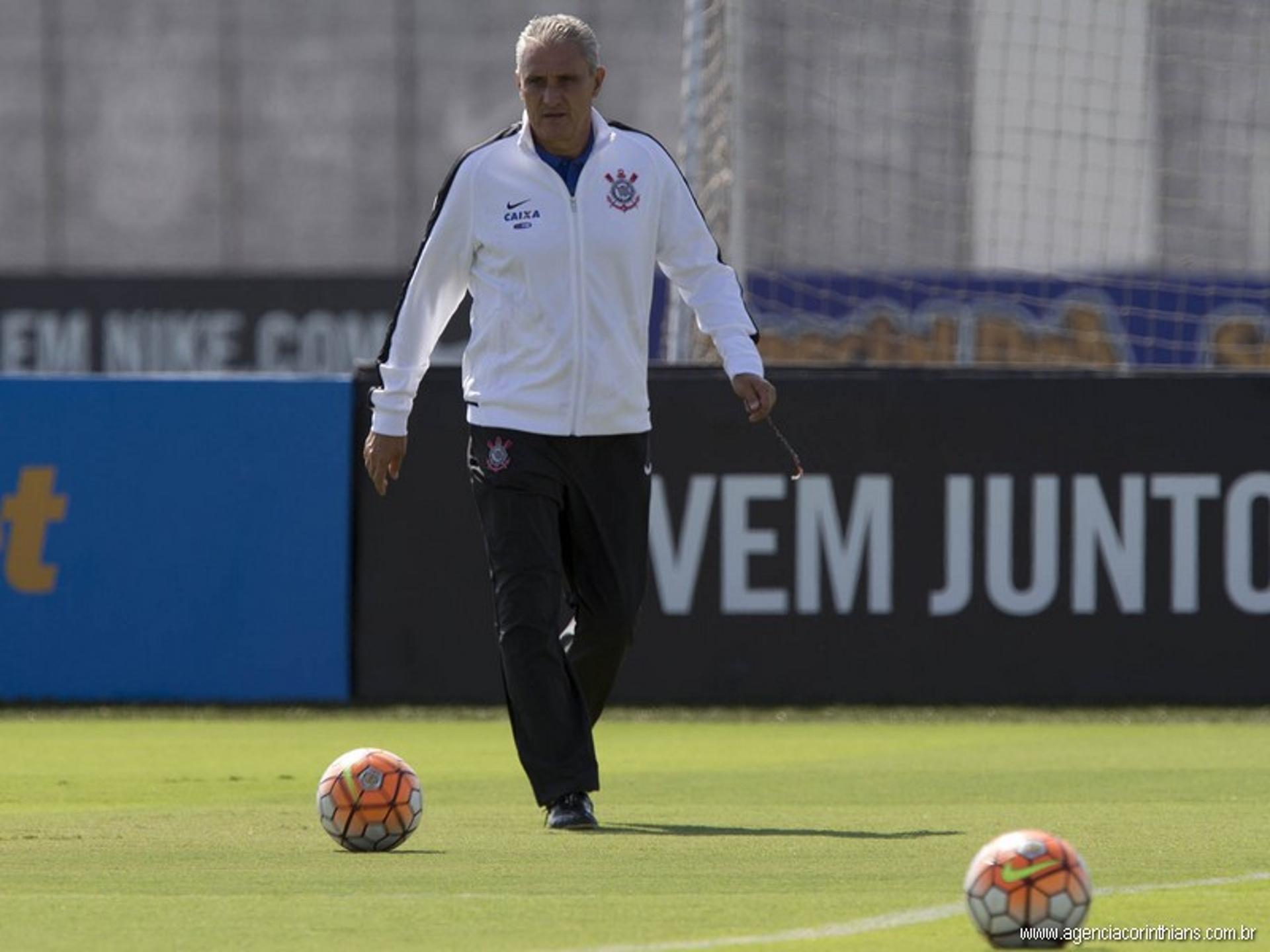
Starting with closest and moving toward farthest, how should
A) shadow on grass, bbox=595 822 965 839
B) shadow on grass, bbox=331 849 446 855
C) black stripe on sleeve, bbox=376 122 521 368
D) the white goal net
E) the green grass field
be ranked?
the green grass field < shadow on grass, bbox=331 849 446 855 < shadow on grass, bbox=595 822 965 839 < black stripe on sleeve, bbox=376 122 521 368 < the white goal net

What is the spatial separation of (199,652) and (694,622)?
2.19 meters

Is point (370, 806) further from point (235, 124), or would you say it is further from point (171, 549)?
point (235, 124)

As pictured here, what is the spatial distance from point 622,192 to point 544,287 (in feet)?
1.16

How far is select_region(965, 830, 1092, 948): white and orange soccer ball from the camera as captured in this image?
5012 millimetres

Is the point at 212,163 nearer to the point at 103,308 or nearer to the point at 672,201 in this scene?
the point at 103,308

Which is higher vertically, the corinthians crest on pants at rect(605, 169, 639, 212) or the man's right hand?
the corinthians crest on pants at rect(605, 169, 639, 212)

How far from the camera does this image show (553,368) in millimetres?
7531

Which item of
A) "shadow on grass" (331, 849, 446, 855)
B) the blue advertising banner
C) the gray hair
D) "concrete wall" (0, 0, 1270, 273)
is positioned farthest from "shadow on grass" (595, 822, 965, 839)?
"concrete wall" (0, 0, 1270, 273)

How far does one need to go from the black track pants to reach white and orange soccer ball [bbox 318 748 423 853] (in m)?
A: 0.58

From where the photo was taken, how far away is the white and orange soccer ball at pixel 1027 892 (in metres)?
5.01

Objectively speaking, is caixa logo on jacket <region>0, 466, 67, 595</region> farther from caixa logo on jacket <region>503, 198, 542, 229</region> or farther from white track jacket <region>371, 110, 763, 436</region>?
caixa logo on jacket <region>503, 198, 542, 229</region>

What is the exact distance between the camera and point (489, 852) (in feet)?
22.3

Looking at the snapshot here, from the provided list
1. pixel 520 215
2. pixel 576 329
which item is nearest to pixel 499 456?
pixel 576 329

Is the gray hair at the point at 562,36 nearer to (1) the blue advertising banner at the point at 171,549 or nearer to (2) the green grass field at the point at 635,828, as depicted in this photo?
(2) the green grass field at the point at 635,828
